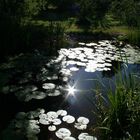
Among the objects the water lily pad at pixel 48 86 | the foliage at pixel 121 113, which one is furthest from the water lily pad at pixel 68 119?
the water lily pad at pixel 48 86

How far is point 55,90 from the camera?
6.31 metres

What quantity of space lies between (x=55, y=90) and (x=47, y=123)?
1427mm

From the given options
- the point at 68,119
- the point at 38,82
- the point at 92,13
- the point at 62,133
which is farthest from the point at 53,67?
the point at 92,13

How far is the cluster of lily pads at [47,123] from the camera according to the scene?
4566 mm

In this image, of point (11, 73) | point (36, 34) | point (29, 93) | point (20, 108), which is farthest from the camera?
point (36, 34)

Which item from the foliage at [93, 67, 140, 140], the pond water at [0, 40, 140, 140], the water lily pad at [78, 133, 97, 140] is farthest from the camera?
the pond water at [0, 40, 140, 140]

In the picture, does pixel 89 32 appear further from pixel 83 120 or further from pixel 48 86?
pixel 83 120

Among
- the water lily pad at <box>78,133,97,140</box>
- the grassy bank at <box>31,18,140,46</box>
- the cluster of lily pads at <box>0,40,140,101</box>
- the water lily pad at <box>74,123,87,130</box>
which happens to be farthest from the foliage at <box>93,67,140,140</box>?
the grassy bank at <box>31,18,140,46</box>

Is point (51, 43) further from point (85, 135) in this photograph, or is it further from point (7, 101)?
point (85, 135)

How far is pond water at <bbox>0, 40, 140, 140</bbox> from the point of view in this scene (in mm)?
4770

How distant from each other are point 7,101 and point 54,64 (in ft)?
7.79

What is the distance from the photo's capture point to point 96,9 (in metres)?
14.6

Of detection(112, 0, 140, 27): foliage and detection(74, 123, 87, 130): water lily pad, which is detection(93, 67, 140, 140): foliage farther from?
detection(112, 0, 140, 27): foliage

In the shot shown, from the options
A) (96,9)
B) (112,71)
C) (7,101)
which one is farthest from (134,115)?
Result: (96,9)
